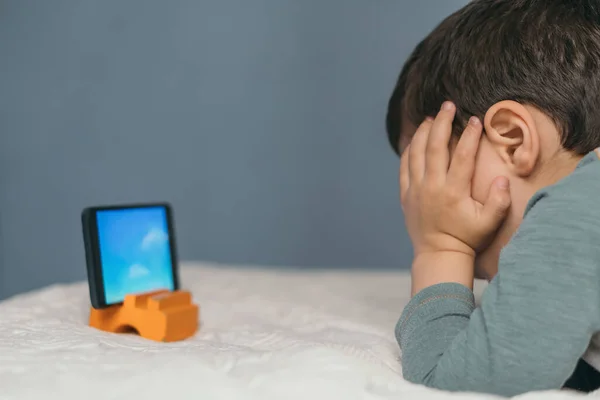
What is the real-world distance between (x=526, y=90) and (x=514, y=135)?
48 millimetres

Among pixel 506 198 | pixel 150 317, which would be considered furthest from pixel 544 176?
pixel 150 317

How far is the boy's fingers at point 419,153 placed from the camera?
0.73 metres

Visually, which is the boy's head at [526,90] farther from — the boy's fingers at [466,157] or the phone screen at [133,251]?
the phone screen at [133,251]

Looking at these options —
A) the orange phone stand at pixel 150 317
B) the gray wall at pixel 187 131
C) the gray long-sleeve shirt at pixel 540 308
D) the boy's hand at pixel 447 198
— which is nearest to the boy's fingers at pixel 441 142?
the boy's hand at pixel 447 198

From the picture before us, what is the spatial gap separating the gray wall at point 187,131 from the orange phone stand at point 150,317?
1.05 metres

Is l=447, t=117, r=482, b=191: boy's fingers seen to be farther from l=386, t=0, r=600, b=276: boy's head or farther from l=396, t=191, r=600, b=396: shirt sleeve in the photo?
l=396, t=191, r=600, b=396: shirt sleeve

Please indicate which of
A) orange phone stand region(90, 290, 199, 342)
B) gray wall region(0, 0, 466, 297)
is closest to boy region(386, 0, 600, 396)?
orange phone stand region(90, 290, 199, 342)

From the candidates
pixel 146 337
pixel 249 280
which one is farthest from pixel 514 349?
pixel 249 280

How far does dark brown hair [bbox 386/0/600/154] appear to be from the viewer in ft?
2.12

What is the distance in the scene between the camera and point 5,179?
191cm

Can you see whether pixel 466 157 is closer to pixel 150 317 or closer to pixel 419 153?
pixel 419 153

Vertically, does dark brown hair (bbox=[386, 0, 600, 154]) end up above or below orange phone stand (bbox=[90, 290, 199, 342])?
above

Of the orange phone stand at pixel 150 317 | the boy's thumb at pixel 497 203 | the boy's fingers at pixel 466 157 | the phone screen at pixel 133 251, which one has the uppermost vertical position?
the boy's fingers at pixel 466 157

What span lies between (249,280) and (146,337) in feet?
1.40
